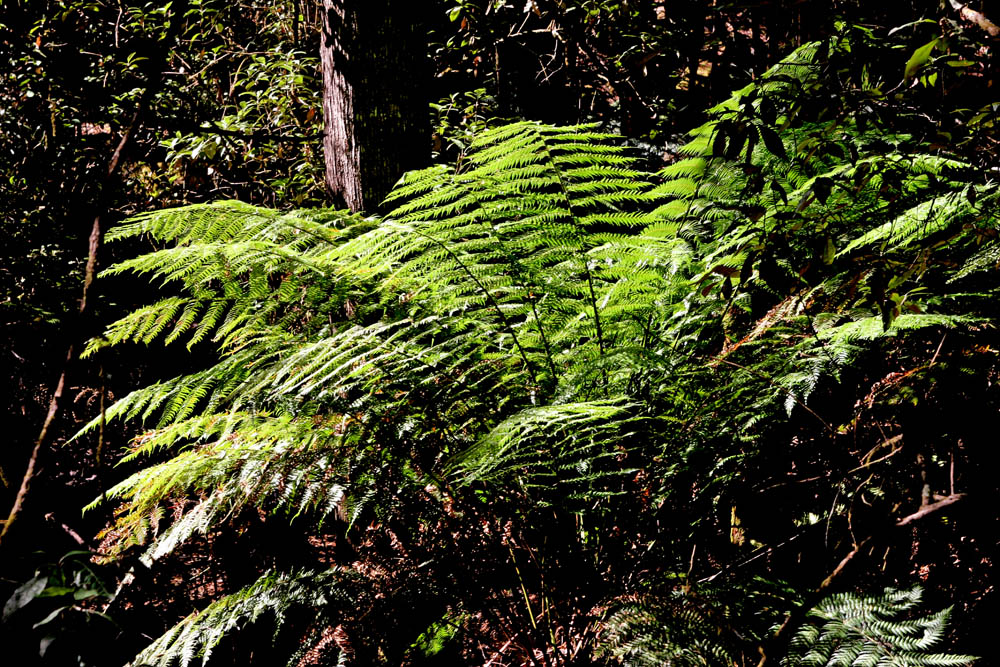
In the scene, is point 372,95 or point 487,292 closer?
point 487,292

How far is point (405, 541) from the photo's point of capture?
1.64 meters

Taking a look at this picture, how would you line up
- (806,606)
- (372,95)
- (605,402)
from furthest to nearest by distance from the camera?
(372,95) < (605,402) < (806,606)

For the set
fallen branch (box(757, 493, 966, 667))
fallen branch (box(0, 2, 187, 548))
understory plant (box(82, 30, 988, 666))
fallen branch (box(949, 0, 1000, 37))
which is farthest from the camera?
fallen branch (box(949, 0, 1000, 37))

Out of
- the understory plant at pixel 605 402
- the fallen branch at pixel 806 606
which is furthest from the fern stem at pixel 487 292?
the fallen branch at pixel 806 606

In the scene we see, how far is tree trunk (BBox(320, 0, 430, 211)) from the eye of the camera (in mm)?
2604

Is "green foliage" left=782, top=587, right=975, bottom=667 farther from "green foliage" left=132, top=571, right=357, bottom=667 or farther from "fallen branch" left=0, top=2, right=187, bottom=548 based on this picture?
"fallen branch" left=0, top=2, right=187, bottom=548

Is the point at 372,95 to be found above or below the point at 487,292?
above

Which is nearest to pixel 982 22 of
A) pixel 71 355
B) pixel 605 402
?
pixel 605 402

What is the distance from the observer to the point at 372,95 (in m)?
2.65

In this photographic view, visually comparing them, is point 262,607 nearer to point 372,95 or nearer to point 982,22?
point 372,95

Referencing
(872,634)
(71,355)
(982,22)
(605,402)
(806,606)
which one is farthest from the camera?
(982,22)

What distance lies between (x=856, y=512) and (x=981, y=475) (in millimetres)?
338

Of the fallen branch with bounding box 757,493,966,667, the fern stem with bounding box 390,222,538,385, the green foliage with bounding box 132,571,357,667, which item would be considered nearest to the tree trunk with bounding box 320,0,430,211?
the fern stem with bounding box 390,222,538,385

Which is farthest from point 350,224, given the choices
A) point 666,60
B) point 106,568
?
point 666,60
